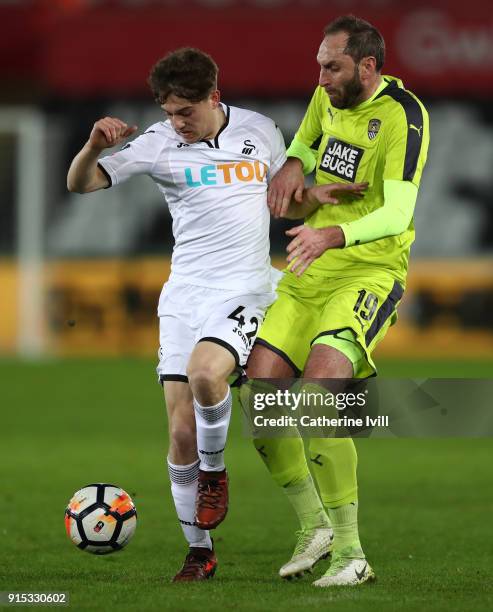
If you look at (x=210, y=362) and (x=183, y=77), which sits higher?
(x=183, y=77)

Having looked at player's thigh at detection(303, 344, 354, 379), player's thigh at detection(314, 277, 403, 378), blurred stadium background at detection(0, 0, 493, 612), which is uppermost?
player's thigh at detection(314, 277, 403, 378)

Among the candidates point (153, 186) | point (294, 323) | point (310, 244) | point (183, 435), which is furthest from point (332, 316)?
point (153, 186)

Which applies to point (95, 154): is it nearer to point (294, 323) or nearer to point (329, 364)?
point (294, 323)

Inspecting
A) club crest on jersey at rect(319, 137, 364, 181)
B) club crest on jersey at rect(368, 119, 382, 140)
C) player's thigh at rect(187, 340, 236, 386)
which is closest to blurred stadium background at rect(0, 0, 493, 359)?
club crest on jersey at rect(319, 137, 364, 181)

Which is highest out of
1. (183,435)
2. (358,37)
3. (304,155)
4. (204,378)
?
(358,37)

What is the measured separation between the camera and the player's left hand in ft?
19.8

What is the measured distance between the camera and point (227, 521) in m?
8.70

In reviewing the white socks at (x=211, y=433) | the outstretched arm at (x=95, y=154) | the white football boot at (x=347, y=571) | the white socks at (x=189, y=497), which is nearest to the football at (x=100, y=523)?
the white socks at (x=189, y=497)

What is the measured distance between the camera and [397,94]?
6.61 meters

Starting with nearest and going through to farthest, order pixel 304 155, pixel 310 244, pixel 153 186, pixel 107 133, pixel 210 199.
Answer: pixel 310 244
pixel 107 133
pixel 210 199
pixel 304 155
pixel 153 186

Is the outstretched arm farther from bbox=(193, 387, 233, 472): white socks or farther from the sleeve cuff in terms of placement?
bbox=(193, 387, 233, 472): white socks

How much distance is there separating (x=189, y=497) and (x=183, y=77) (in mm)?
1963

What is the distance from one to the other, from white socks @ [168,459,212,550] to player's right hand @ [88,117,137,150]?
5.11 feet

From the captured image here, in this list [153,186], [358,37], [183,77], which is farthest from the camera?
[153,186]
